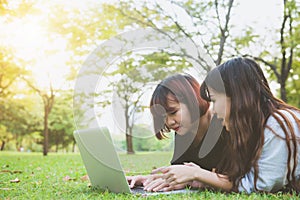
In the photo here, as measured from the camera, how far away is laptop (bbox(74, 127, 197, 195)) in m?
1.95

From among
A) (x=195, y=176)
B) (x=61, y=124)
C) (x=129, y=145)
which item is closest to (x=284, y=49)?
(x=129, y=145)

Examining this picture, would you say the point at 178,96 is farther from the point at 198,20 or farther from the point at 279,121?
the point at 198,20

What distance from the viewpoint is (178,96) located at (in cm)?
238

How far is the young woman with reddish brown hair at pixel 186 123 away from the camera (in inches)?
93.5

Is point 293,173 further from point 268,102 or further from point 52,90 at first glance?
point 52,90

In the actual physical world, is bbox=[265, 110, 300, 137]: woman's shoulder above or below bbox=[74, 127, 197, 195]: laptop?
above

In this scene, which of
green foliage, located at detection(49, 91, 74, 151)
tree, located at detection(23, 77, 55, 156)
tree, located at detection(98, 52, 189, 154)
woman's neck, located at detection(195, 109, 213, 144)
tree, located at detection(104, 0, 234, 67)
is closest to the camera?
woman's neck, located at detection(195, 109, 213, 144)

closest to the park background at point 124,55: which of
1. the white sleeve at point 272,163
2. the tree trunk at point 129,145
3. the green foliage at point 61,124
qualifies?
the tree trunk at point 129,145

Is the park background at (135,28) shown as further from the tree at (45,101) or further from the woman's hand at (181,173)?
the woman's hand at (181,173)

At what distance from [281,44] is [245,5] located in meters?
1.18

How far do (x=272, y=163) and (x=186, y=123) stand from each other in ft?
2.14

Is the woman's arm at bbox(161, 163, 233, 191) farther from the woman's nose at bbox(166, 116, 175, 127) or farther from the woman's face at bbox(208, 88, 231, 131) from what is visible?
the woman's nose at bbox(166, 116, 175, 127)

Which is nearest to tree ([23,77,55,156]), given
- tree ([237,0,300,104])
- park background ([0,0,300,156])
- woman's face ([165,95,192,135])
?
park background ([0,0,300,156])

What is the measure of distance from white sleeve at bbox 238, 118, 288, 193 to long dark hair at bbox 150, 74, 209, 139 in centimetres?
53
